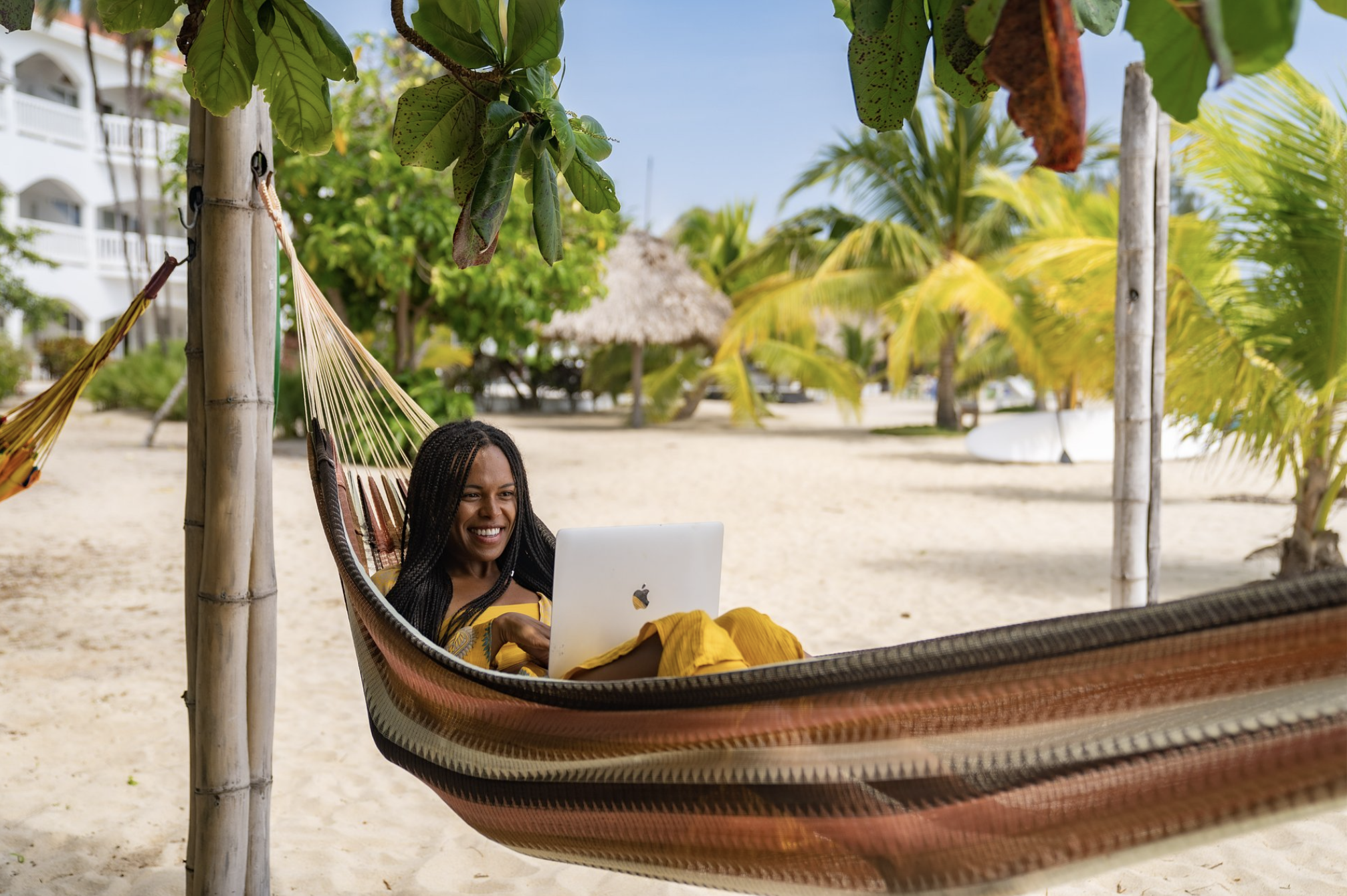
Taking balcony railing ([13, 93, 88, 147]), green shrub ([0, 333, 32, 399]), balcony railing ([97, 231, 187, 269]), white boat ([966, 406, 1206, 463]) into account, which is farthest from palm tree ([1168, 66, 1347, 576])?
balcony railing ([13, 93, 88, 147])

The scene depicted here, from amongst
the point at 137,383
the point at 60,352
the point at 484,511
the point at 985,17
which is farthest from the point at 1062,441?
the point at 60,352

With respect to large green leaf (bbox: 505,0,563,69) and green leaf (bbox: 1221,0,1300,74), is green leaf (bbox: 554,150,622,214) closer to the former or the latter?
large green leaf (bbox: 505,0,563,69)

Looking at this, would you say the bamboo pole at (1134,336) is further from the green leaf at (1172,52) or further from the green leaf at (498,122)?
the green leaf at (1172,52)

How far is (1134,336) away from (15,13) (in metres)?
2.47

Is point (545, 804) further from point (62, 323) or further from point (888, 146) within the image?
point (62, 323)

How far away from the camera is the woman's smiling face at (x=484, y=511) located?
5.58 ft

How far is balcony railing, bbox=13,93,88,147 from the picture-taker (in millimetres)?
14813

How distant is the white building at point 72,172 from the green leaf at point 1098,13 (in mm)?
16328

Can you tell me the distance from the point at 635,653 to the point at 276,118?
73 cm

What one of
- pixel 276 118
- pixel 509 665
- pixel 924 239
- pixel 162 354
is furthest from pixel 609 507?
pixel 162 354

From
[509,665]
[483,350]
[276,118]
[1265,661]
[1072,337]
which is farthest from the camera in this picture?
[483,350]

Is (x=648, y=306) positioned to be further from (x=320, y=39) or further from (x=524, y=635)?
(x=320, y=39)

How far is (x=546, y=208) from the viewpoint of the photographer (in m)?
0.96

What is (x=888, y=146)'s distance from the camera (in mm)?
11617
